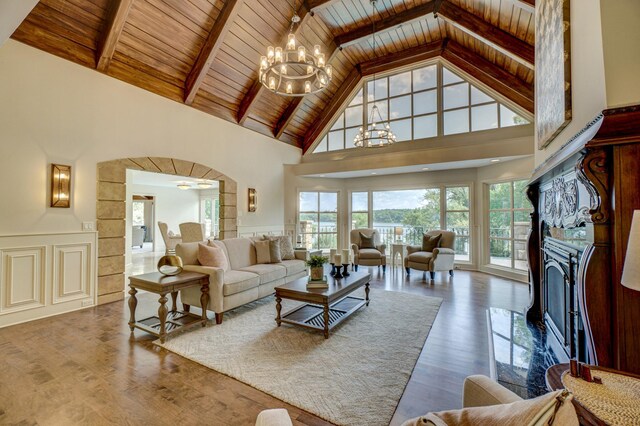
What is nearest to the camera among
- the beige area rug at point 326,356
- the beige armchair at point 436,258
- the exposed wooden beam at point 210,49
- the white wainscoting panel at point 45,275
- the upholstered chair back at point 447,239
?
the beige area rug at point 326,356

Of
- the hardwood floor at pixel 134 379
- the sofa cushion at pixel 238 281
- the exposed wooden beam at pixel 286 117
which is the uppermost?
the exposed wooden beam at pixel 286 117

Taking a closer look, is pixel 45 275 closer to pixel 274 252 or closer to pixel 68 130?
pixel 68 130

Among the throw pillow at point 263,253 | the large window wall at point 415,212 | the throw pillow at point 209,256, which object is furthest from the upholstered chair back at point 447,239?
the throw pillow at point 209,256

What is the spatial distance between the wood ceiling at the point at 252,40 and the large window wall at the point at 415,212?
257cm

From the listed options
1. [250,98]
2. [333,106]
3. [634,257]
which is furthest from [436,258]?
[250,98]

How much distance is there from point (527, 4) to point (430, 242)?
4.22m

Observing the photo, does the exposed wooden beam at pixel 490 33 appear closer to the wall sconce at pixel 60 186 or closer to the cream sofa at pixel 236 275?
the cream sofa at pixel 236 275

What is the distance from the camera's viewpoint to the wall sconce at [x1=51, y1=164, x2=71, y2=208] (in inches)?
151

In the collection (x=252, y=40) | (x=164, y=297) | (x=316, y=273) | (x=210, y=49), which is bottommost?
(x=164, y=297)

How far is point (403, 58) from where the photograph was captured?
22.1ft

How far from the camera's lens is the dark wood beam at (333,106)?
7.55 metres

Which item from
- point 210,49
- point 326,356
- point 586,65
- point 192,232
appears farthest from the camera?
point 192,232

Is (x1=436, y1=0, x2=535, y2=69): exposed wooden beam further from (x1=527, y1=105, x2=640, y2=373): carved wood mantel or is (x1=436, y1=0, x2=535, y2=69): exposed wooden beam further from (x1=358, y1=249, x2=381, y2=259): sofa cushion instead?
(x1=358, y1=249, x2=381, y2=259): sofa cushion

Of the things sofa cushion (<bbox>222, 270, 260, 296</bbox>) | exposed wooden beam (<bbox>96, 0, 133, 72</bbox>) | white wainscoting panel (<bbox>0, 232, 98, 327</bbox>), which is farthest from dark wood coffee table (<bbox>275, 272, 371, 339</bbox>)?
exposed wooden beam (<bbox>96, 0, 133, 72</bbox>)
